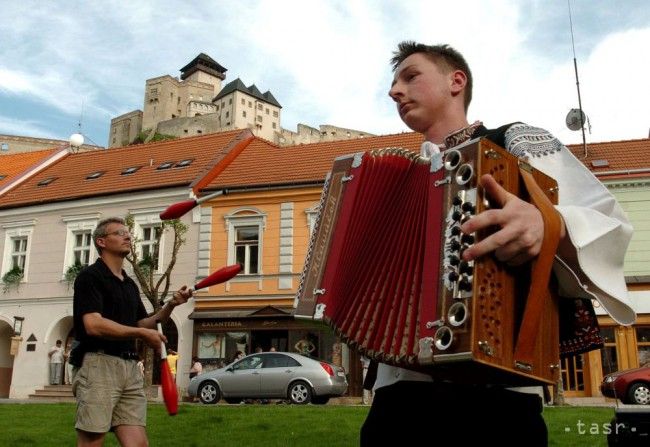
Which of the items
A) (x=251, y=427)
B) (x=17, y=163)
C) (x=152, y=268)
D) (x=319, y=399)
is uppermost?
(x=17, y=163)

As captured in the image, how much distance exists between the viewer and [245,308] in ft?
69.3

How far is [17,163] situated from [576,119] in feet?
74.0

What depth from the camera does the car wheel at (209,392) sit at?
16.2 metres

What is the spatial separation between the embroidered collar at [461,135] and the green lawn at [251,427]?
5453 millimetres

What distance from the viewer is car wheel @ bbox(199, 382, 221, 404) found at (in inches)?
639

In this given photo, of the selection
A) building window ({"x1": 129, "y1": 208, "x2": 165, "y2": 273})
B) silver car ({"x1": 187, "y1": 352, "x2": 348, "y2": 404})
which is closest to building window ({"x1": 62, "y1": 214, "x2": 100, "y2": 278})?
building window ({"x1": 129, "y1": 208, "x2": 165, "y2": 273})

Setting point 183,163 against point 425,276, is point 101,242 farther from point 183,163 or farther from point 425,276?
point 183,163

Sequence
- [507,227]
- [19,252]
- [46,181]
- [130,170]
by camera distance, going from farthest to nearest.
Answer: [46,181] < [130,170] < [19,252] < [507,227]

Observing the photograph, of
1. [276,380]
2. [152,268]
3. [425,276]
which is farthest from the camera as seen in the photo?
[152,268]

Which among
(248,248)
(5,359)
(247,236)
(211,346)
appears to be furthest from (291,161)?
(5,359)

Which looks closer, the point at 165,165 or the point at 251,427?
the point at 251,427

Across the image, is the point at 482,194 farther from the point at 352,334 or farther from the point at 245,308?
the point at 245,308

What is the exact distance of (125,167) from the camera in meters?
25.7

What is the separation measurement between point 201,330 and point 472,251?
66.6 feet
